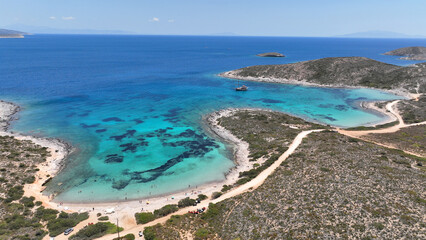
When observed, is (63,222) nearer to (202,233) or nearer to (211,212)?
(202,233)

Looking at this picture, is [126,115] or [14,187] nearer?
[14,187]

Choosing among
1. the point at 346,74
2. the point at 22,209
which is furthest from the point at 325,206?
the point at 346,74

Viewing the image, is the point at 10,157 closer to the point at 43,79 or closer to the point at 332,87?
the point at 43,79

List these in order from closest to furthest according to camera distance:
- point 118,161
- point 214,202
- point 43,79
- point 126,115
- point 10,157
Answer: point 214,202
point 10,157
point 118,161
point 126,115
point 43,79

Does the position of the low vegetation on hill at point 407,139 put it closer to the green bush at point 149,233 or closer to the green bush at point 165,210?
the green bush at point 165,210

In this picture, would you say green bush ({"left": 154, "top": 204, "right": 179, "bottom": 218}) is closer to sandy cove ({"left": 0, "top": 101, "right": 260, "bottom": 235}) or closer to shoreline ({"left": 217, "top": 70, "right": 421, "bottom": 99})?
sandy cove ({"left": 0, "top": 101, "right": 260, "bottom": 235})

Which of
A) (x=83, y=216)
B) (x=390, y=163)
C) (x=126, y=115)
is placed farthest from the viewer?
(x=126, y=115)

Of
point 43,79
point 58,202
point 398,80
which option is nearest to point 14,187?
point 58,202
